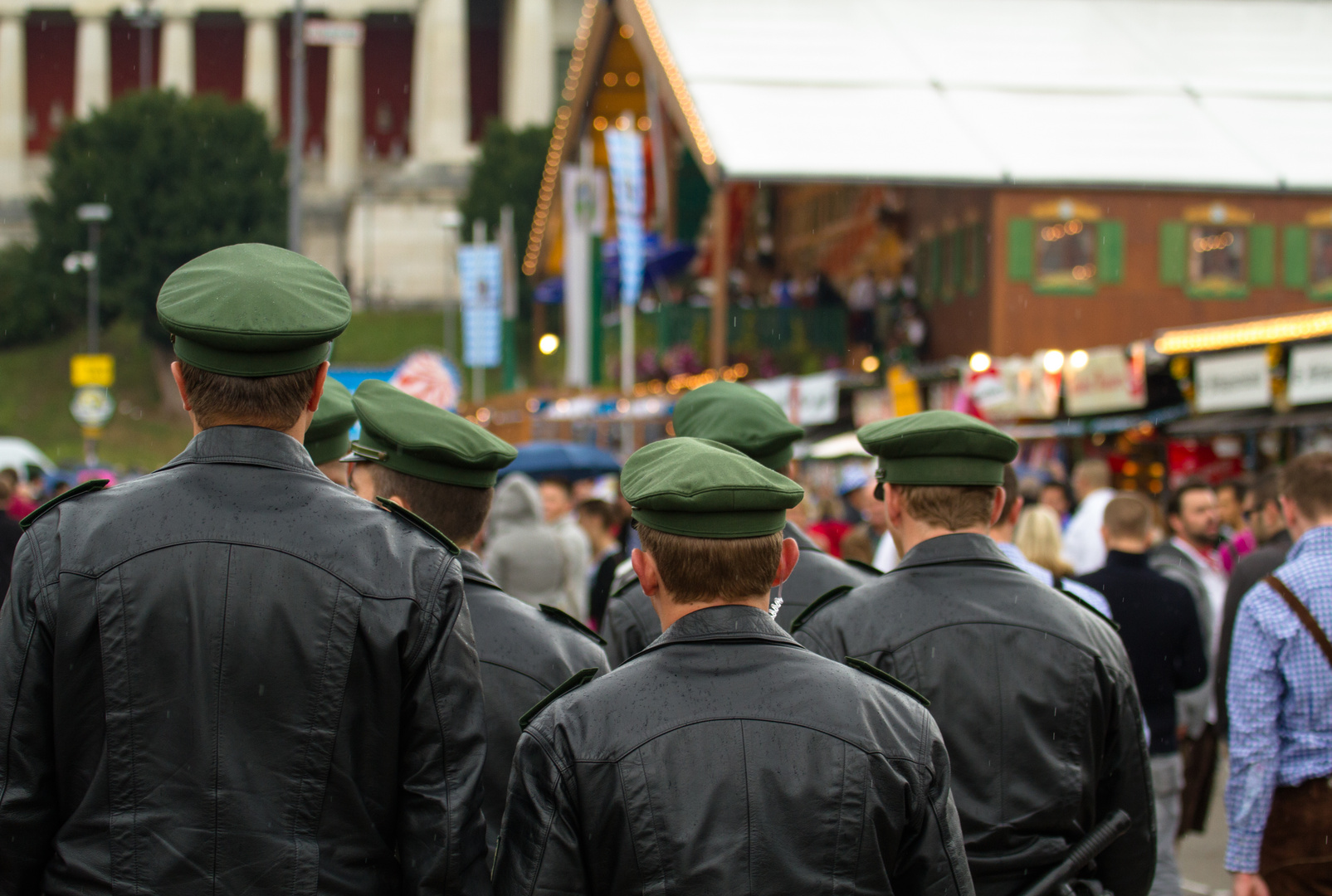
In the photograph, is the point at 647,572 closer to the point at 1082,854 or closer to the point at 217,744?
the point at 217,744

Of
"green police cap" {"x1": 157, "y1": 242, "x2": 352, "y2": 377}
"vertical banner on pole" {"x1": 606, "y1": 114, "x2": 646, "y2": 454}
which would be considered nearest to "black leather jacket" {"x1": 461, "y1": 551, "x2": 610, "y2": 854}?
"green police cap" {"x1": 157, "y1": 242, "x2": 352, "y2": 377}

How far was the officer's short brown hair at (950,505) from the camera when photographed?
3402 mm

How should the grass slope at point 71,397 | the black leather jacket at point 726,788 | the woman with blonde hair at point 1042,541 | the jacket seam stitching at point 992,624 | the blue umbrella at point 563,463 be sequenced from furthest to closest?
the grass slope at point 71,397 < the blue umbrella at point 563,463 < the woman with blonde hair at point 1042,541 < the jacket seam stitching at point 992,624 < the black leather jacket at point 726,788

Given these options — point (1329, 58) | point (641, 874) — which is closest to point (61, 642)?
point (641, 874)

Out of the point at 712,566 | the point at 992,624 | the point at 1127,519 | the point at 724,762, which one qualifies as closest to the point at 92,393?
the point at 1127,519

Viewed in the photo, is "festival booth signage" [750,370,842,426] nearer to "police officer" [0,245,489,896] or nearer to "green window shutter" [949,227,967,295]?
"green window shutter" [949,227,967,295]

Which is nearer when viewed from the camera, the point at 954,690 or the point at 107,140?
the point at 954,690

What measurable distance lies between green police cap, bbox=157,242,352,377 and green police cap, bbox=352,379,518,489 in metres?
0.73

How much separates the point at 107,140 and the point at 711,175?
47.1 meters

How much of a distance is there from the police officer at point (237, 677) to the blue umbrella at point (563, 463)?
12.4 m

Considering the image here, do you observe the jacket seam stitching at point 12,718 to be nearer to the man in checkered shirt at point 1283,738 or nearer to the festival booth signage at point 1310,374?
the man in checkered shirt at point 1283,738

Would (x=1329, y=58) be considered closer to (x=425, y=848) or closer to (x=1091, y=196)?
(x=1091, y=196)

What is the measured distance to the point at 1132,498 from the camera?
21.2 ft

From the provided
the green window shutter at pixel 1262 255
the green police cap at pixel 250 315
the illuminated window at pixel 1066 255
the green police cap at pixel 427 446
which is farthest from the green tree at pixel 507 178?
the green police cap at pixel 250 315
